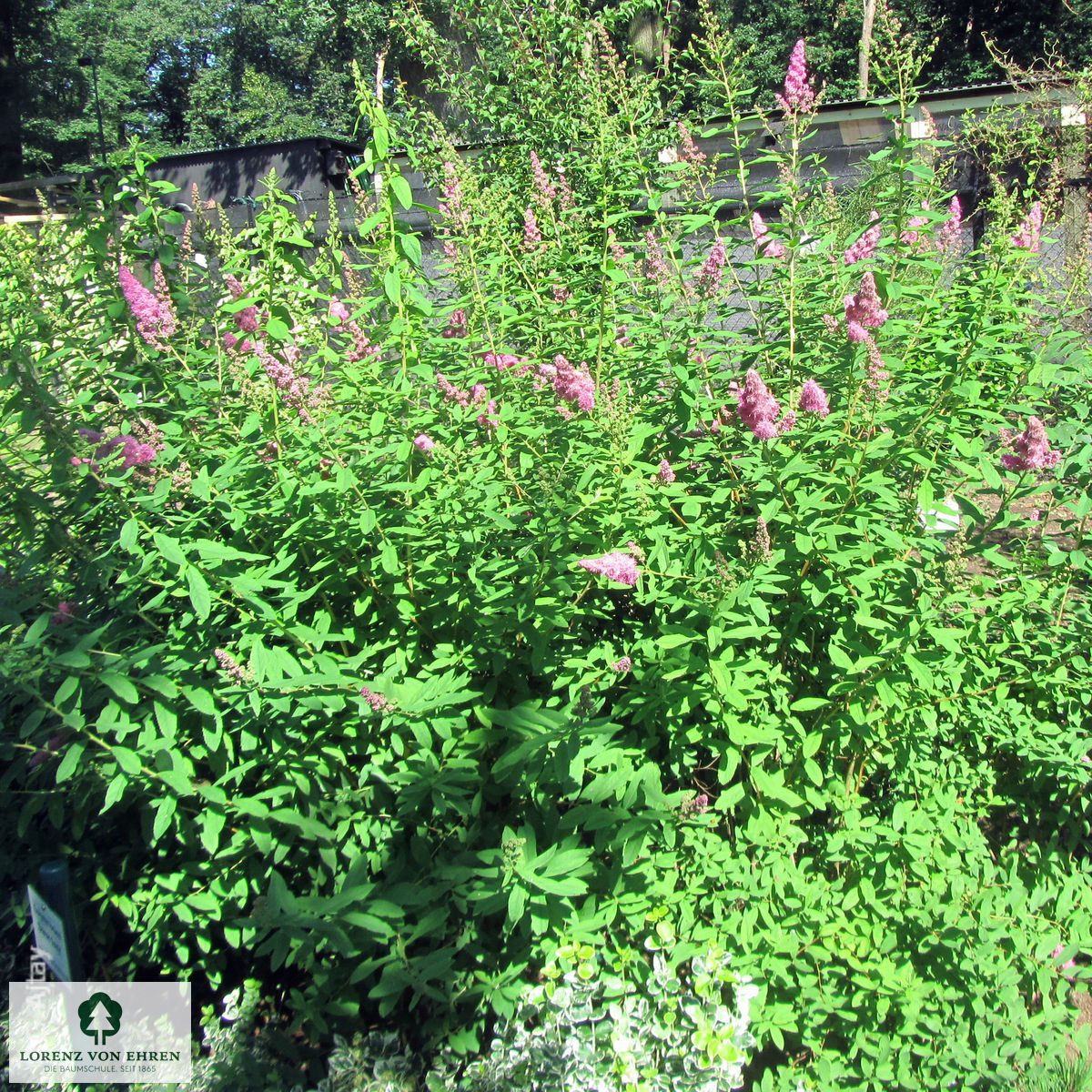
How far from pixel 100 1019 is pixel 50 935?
40 cm

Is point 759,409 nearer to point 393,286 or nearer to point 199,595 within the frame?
point 393,286

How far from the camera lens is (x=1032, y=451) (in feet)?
7.05

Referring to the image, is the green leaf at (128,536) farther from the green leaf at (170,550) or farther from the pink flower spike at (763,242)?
the pink flower spike at (763,242)

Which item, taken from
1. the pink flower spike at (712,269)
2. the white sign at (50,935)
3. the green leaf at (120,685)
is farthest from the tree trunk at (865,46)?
the white sign at (50,935)

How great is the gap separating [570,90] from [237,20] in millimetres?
53828

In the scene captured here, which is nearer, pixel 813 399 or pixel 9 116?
pixel 813 399

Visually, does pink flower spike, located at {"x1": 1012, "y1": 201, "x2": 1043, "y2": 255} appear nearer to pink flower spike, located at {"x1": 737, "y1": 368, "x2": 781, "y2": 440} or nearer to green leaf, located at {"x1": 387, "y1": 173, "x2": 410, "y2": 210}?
pink flower spike, located at {"x1": 737, "y1": 368, "x2": 781, "y2": 440}

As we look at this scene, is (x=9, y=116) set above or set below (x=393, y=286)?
above

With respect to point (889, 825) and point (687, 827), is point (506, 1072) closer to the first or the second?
point (687, 827)

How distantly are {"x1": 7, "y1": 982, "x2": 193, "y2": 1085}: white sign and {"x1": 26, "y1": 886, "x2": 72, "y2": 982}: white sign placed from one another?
0.10 m

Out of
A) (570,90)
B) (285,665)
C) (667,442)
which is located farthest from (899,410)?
(570,90)

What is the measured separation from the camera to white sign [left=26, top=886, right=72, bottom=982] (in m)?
2.04

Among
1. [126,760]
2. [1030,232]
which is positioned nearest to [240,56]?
[1030,232]

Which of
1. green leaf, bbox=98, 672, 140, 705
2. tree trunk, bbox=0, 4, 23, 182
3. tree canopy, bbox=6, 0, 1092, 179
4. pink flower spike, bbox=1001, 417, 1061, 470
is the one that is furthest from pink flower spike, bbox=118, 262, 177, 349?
tree trunk, bbox=0, 4, 23, 182
